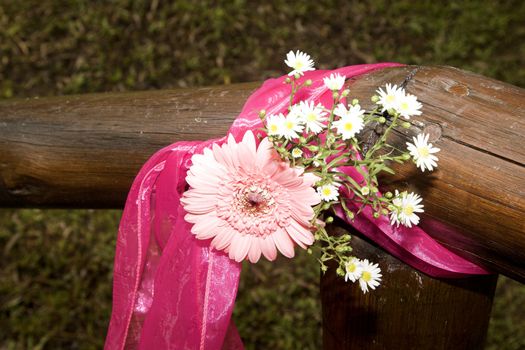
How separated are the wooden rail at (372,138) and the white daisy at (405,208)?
2.6 inches

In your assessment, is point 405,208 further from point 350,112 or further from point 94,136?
point 94,136

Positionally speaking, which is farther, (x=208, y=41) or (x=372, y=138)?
(x=208, y=41)

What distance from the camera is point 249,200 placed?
1078 millimetres

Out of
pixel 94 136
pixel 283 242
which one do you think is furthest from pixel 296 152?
pixel 94 136

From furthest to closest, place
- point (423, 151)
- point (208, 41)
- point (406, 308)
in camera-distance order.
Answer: point (208, 41)
point (406, 308)
point (423, 151)

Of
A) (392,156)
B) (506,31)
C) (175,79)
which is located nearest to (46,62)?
(175,79)

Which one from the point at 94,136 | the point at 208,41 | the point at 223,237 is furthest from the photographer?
the point at 208,41

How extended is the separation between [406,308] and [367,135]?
1.26 ft

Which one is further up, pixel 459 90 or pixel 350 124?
pixel 459 90

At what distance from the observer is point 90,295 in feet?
9.67

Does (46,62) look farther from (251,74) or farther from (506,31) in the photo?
(506,31)

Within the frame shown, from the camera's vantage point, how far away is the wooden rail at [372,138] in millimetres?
1062

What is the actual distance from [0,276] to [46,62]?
117 cm

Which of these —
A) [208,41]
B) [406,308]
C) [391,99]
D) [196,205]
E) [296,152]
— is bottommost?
[406,308]
